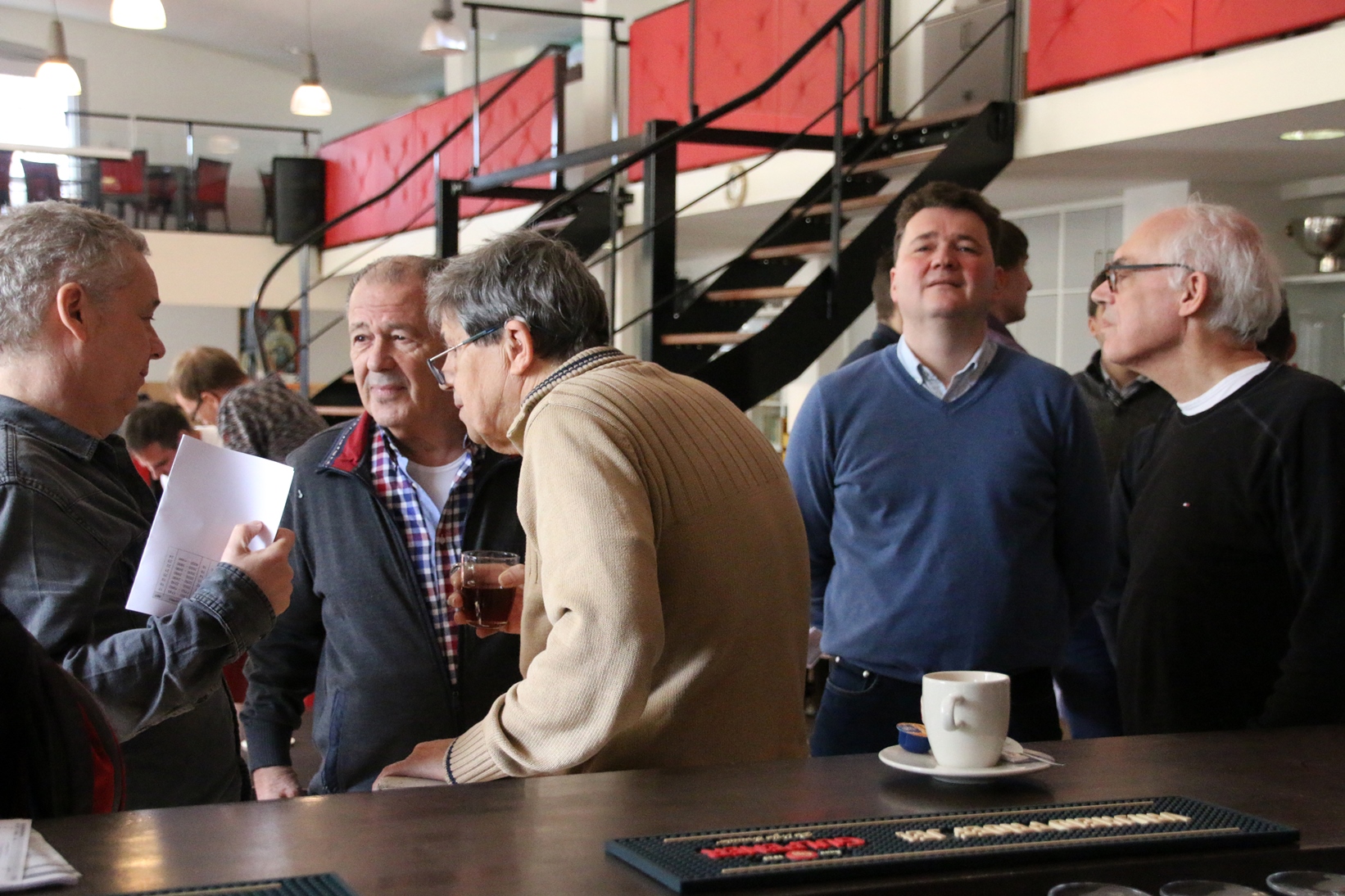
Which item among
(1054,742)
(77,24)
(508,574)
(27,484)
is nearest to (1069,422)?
(1054,742)

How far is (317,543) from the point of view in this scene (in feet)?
7.56

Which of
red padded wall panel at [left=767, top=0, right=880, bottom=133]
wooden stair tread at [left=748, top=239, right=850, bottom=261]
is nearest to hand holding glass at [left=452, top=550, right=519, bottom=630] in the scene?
wooden stair tread at [left=748, top=239, right=850, bottom=261]

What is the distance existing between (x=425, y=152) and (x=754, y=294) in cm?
701

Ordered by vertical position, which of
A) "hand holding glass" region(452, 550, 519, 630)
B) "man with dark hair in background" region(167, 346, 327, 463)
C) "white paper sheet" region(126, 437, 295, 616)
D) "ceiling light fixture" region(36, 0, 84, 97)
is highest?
"ceiling light fixture" region(36, 0, 84, 97)

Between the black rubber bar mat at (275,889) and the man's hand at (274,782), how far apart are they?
129 cm

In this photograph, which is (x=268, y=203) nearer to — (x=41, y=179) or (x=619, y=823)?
(x=41, y=179)

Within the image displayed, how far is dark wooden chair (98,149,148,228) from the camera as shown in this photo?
1388 cm

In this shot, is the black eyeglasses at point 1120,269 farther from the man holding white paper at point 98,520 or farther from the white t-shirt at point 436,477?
the man holding white paper at point 98,520

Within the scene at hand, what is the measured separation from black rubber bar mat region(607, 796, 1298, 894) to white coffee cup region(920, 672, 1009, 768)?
106mm

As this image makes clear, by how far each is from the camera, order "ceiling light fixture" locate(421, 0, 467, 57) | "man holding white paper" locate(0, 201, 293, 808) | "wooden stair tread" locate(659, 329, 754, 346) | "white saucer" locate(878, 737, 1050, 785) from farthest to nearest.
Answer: "ceiling light fixture" locate(421, 0, 467, 57) → "wooden stair tread" locate(659, 329, 754, 346) → "man holding white paper" locate(0, 201, 293, 808) → "white saucer" locate(878, 737, 1050, 785)

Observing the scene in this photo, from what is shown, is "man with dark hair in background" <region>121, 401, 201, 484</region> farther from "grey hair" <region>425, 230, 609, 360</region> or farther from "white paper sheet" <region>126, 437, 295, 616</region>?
"grey hair" <region>425, 230, 609, 360</region>

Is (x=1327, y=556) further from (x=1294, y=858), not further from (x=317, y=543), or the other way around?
(x=317, y=543)

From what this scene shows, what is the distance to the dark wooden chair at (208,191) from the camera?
1460cm

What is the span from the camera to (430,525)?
7.57 ft
